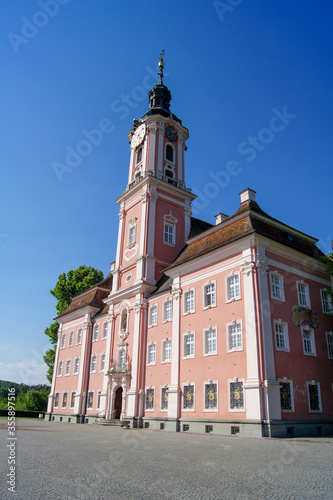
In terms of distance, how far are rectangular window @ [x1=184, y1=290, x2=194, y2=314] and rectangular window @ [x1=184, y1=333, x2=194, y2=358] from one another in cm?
164

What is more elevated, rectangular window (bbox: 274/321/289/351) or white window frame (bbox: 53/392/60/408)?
rectangular window (bbox: 274/321/289/351)

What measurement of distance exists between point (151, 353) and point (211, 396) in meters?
7.82

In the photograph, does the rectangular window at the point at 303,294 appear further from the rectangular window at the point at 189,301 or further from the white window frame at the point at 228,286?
the rectangular window at the point at 189,301

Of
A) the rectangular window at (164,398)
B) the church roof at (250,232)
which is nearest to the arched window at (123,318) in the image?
the rectangular window at (164,398)

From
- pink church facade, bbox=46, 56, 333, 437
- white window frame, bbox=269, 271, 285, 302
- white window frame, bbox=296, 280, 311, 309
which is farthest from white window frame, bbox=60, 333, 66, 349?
white window frame, bbox=296, 280, 311, 309

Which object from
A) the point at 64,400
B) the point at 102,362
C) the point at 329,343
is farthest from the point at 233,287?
the point at 64,400

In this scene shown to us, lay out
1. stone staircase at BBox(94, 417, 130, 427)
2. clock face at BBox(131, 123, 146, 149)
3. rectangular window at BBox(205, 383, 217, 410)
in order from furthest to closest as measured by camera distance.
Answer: clock face at BBox(131, 123, 146, 149) → stone staircase at BBox(94, 417, 130, 427) → rectangular window at BBox(205, 383, 217, 410)

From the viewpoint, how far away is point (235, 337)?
21766mm

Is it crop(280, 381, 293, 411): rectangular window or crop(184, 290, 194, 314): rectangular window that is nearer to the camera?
crop(280, 381, 293, 411): rectangular window

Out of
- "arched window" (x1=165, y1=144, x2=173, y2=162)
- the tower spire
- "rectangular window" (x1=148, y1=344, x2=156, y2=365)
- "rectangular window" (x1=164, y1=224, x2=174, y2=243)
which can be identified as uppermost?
the tower spire

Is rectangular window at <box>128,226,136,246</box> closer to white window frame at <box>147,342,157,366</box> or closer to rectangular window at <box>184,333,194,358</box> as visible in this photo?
white window frame at <box>147,342,157,366</box>

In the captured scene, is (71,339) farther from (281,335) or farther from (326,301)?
(326,301)

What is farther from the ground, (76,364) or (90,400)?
(76,364)

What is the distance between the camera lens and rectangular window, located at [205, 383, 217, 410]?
2173 centimetres
